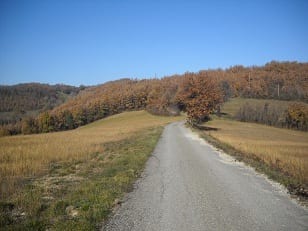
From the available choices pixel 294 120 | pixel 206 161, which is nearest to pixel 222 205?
pixel 206 161

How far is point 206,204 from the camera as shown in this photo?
27.7 feet

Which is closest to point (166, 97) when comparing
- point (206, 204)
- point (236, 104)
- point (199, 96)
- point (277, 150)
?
point (236, 104)

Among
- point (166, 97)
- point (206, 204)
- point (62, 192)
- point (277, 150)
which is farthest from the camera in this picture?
point (166, 97)

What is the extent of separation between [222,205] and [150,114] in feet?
335

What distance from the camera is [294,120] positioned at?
91188mm

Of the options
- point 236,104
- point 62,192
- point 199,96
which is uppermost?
point 199,96

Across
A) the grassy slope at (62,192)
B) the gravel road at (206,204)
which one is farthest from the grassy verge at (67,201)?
the gravel road at (206,204)

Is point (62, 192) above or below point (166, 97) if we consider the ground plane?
below

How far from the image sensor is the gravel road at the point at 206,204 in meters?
6.97

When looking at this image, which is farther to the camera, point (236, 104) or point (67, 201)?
point (236, 104)

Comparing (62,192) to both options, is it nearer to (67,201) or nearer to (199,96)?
(67,201)

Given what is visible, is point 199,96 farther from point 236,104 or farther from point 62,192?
point 236,104

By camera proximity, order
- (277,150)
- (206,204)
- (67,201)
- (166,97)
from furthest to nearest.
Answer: (166,97)
(277,150)
(67,201)
(206,204)

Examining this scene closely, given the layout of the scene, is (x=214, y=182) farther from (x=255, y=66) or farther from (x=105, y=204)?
(x=255, y=66)
